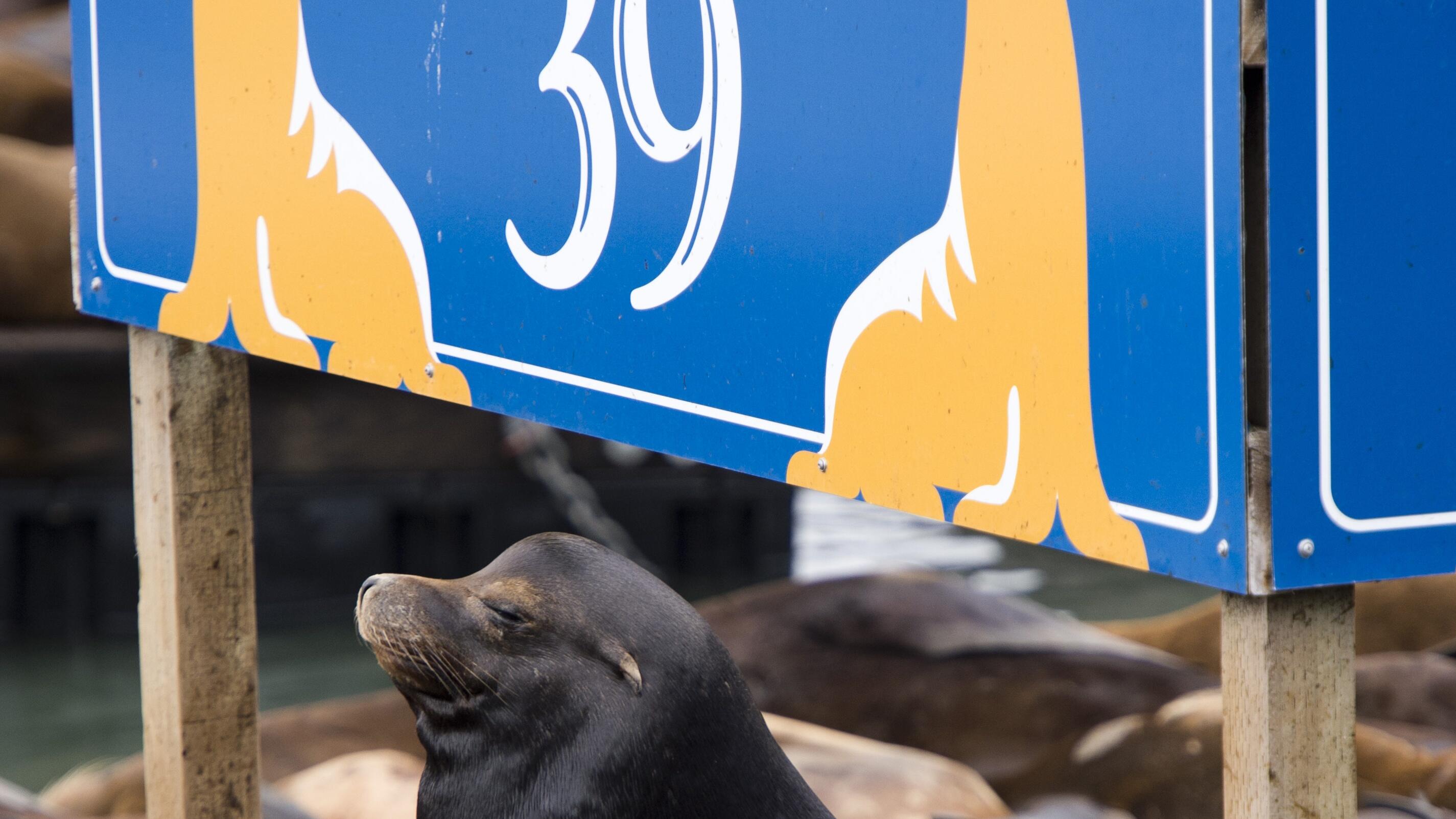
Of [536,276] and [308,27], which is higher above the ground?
[308,27]

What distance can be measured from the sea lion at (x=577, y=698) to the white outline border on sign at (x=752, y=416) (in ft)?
0.86

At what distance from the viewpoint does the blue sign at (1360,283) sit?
1.44 m

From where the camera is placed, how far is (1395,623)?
6801 mm

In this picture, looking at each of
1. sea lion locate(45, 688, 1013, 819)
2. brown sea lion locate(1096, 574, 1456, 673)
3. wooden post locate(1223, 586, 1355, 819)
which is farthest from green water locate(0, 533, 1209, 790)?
wooden post locate(1223, 586, 1355, 819)

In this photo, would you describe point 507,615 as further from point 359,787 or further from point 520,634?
point 359,787

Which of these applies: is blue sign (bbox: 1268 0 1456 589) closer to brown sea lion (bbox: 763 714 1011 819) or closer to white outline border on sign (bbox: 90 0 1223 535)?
white outline border on sign (bbox: 90 0 1223 535)

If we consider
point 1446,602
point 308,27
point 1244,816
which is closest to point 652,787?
point 1244,816

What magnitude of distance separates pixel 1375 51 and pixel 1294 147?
0.12 m

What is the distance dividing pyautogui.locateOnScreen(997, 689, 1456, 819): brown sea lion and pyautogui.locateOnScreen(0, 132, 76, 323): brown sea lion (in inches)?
267

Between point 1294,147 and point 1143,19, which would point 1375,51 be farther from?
point 1143,19

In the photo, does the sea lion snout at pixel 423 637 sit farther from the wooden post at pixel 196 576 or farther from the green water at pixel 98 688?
the green water at pixel 98 688

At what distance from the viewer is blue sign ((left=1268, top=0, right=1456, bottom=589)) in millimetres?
1439

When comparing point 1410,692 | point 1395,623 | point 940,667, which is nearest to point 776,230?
point 940,667

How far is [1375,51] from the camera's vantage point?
1.45m
